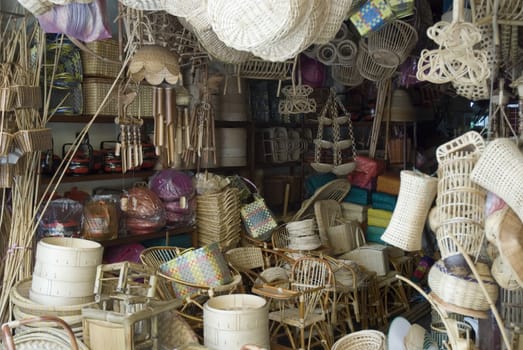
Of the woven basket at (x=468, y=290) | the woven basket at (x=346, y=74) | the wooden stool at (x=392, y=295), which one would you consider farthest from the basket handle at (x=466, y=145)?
the wooden stool at (x=392, y=295)

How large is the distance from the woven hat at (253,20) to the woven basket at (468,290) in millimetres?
1003

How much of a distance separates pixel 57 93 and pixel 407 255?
387 cm

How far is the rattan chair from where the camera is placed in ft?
11.8

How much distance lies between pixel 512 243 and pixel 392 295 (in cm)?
428

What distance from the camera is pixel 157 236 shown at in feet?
13.3

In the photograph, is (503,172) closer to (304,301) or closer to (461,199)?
(461,199)

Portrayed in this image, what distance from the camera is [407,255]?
19.0 ft

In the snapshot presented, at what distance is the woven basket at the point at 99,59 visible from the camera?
12.0ft

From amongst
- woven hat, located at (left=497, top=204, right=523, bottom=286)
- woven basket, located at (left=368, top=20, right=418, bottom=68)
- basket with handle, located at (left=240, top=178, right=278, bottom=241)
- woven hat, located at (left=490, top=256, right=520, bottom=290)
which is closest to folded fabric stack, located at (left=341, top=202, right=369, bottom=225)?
basket with handle, located at (left=240, top=178, right=278, bottom=241)

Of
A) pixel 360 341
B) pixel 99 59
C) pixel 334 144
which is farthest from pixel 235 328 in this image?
pixel 334 144

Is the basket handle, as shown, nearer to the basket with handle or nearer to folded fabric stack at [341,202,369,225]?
the basket with handle

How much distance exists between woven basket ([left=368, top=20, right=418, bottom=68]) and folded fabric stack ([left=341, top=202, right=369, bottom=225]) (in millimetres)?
Result: 2303

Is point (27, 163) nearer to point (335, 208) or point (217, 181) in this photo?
point (217, 181)

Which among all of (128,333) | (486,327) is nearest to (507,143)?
(486,327)
